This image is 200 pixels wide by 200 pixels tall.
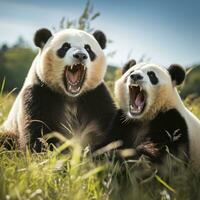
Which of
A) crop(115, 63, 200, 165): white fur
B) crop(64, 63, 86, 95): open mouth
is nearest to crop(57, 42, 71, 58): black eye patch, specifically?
crop(64, 63, 86, 95): open mouth

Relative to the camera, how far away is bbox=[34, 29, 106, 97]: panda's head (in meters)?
6.45

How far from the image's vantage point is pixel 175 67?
6121 mm

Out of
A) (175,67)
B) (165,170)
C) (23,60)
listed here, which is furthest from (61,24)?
(23,60)

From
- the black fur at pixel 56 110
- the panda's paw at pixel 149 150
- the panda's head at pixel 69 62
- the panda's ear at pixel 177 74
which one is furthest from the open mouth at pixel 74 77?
the panda's paw at pixel 149 150

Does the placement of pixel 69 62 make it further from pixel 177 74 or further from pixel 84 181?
pixel 84 181

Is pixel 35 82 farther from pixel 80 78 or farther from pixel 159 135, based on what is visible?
pixel 159 135

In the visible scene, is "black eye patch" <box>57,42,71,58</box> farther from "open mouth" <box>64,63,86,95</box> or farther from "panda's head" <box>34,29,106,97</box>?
"open mouth" <box>64,63,86,95</box>

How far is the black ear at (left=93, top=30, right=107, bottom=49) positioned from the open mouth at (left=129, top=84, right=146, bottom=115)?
105 centimetres

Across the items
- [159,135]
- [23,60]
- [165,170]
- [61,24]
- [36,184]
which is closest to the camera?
[36,184]

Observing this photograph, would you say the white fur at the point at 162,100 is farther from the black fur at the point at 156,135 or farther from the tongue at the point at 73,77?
the tongue at the point at 73,77

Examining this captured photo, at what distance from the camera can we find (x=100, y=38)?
696 cm

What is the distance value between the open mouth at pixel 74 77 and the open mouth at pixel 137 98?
71 cm

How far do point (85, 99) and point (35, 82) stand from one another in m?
0.66

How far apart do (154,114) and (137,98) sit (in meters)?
0.32
